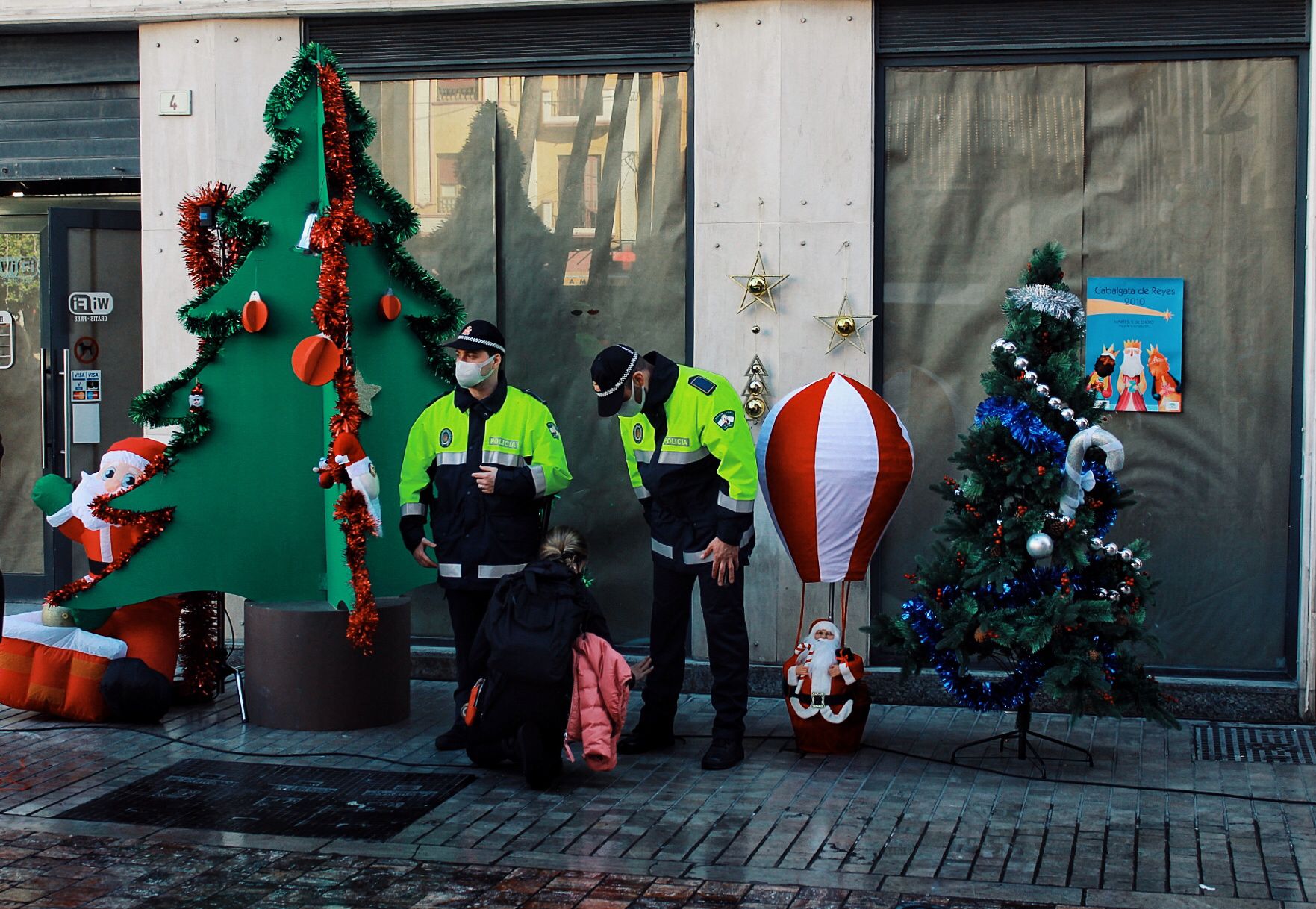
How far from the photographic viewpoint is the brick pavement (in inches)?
215

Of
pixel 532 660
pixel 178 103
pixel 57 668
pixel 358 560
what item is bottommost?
pixel 57 668

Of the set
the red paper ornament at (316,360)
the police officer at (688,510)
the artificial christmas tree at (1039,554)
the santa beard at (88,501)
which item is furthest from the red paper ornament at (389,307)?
the artificial christmas tree at (1039,554)

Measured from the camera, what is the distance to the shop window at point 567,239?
9.07 metres

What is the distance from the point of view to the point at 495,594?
688 centimetres

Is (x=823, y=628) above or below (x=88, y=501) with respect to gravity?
below

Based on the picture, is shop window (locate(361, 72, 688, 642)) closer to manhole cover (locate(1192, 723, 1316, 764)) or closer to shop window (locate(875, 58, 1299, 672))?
shop window (locate(875, 58, 1299, 672))

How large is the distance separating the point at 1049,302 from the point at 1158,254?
5.95ft

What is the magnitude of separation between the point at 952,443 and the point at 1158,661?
5.46ft

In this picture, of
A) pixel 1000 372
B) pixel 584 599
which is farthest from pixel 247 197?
pixel 1000 372

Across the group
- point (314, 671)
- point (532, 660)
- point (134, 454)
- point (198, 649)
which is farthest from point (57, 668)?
point (532, 660)

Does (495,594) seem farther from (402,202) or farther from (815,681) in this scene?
(402,202)

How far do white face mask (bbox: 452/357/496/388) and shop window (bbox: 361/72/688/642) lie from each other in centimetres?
188

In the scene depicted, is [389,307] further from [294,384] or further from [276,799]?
[276,799]

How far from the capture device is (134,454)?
797 cm
